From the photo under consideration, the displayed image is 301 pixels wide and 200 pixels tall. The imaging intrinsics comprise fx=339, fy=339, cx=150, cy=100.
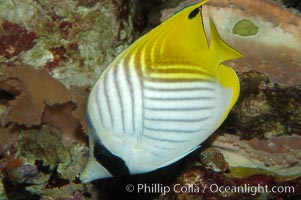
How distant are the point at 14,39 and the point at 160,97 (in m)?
1.11

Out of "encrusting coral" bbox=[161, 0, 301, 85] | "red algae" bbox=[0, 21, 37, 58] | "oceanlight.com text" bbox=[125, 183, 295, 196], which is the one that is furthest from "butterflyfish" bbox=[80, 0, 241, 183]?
"encrusting coral" bbox=[161, 0, 301, 85]

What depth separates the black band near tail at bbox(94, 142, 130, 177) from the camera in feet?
4.79

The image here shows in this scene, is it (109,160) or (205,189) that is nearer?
(109,160)

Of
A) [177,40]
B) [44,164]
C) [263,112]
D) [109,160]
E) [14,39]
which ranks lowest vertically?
[263,112]

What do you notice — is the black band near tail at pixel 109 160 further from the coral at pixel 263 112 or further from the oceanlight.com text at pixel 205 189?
the coral at pixel 263 112

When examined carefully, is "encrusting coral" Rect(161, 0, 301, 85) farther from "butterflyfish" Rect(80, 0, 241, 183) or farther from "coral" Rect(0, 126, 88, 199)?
"coral" Rect(0, 126, 88, 199)

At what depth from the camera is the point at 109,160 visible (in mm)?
1479

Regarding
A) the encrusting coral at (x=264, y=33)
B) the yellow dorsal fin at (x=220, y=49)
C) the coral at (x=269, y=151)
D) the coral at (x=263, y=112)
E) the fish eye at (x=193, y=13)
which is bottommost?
the coral at (x=269, y=151)

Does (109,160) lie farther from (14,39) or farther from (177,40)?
(14,39)

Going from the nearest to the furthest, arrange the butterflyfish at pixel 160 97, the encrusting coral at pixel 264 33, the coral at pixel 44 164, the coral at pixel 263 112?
the butterflyfish at pixel 160 97 → the coral at pixel 44 164 → the coral at pixel 263 112 → the encrusting coral at pixel 264 33

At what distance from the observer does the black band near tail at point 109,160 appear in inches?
57.4

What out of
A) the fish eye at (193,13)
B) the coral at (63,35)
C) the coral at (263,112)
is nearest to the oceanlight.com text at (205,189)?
the coral at (263,112)

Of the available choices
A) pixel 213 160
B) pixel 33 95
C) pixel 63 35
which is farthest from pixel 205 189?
pixel 63 35

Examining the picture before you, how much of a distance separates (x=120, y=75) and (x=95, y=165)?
0.43 m
